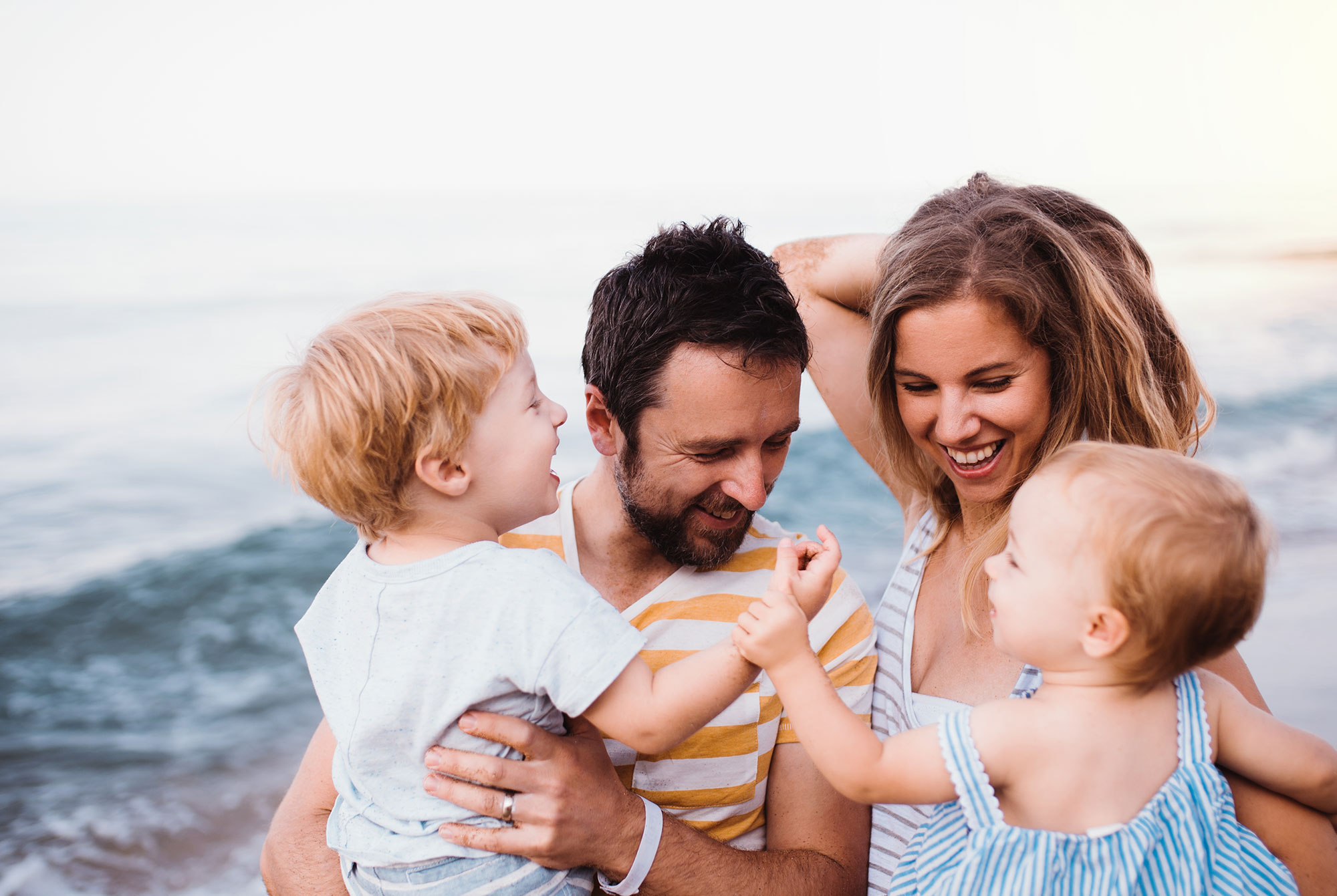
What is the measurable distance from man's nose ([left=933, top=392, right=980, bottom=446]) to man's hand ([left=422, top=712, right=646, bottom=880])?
40.9 inches

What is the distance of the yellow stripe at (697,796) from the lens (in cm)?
224

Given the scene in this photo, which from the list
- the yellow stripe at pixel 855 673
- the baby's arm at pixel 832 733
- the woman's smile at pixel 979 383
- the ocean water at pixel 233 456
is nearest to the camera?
the baby's arm at pixel 832 733

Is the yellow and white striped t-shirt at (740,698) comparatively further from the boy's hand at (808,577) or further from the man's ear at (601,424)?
the boy's hand at (808,577)

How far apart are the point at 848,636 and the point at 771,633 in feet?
2.55

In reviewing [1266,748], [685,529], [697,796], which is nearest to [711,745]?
[697,796]

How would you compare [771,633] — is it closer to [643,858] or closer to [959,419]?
[643,858]

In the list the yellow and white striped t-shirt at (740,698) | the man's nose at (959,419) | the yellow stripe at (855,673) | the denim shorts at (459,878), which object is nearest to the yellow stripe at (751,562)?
the yellow and white striped t-shirt at (740,698)

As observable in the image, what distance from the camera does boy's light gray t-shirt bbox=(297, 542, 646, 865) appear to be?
1668 mm

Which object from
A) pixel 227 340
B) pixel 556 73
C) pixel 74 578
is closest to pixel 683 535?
pixel 74 578

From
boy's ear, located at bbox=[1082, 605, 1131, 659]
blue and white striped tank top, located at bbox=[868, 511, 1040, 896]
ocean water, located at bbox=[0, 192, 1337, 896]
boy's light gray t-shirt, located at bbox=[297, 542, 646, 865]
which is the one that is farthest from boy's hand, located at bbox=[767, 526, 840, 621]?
ocean water, located at bbox=[0, 192, 1337, 896]

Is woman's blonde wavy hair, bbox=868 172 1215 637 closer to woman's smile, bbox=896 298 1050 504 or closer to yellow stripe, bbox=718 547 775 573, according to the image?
woman's smile, bbox=896 298 1050 504

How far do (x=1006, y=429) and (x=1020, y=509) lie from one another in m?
0.66

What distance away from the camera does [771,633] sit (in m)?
1.64

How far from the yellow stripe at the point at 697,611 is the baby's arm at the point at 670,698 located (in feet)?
1.96
